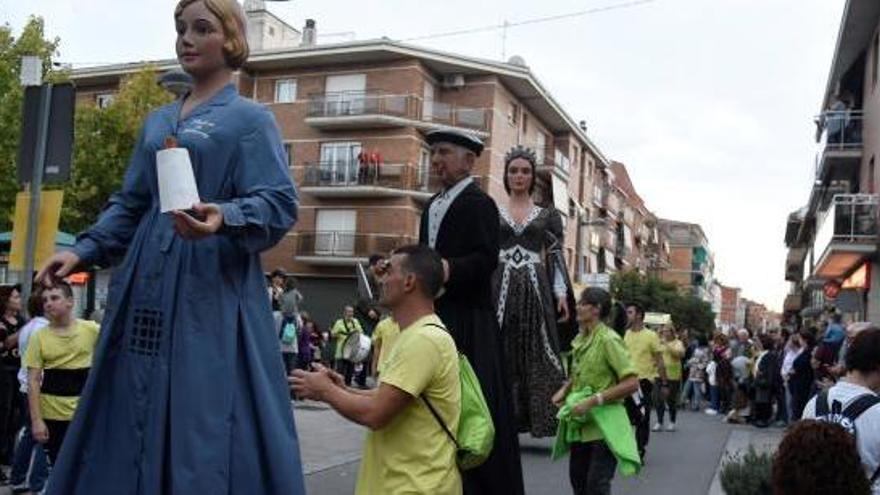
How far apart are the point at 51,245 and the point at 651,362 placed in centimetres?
821

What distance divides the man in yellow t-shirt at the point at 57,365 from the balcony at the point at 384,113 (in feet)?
122

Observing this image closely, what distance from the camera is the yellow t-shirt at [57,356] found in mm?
6949

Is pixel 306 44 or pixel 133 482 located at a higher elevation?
pixel 306 44

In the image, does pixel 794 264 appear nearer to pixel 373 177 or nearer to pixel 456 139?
pixel 373 177

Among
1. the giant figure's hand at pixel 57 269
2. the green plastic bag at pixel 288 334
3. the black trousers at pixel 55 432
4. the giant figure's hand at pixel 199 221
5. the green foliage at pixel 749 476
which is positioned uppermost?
the giant figure's hand at pixel 199 221

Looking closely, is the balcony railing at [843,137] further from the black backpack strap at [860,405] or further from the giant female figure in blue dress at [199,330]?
the giant female figure in blue dress at [199,330]

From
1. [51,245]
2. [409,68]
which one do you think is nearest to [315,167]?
[409,68]

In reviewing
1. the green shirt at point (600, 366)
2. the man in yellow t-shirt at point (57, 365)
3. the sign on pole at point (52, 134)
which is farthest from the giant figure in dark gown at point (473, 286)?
the sign on pole at point (52, 134)

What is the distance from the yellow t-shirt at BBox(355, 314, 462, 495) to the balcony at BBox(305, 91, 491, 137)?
40.3 m

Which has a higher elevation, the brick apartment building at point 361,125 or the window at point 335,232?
the brick apartment building at point 361,125

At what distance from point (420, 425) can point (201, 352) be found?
3.31 feet

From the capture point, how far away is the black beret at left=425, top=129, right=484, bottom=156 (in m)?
4.76

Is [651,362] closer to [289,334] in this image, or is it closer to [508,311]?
[289,334]

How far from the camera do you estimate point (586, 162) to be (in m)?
63.5
